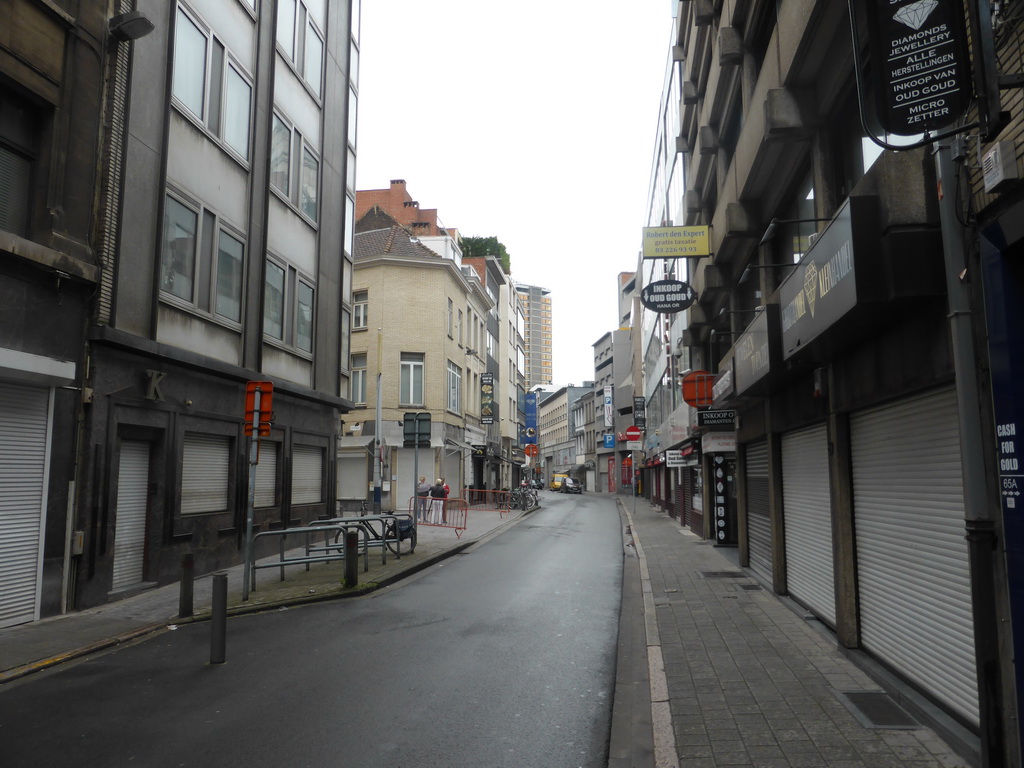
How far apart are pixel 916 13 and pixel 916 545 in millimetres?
3971

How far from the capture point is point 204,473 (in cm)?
1445

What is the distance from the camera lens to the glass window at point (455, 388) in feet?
131

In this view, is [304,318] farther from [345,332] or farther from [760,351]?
[760,351]

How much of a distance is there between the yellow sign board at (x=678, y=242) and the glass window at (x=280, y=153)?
27.7 ft

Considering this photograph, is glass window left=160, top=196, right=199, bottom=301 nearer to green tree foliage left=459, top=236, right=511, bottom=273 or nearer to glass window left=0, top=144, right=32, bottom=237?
glass window left=0, top=144, right=32, bottom=237

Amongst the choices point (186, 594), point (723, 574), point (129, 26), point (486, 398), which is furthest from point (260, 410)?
point (486, 398)

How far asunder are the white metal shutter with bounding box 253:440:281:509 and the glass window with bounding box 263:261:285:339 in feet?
8.28

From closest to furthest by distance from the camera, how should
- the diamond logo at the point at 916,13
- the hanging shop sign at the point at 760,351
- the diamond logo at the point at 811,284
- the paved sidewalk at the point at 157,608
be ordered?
the diamond logo at the point at 916,13, the diamond logo at the point at 811,284, the paved sidewalk at the point at 157,608, the hanging shop sign at the point at 760,351

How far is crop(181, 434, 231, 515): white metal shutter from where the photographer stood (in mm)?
13828

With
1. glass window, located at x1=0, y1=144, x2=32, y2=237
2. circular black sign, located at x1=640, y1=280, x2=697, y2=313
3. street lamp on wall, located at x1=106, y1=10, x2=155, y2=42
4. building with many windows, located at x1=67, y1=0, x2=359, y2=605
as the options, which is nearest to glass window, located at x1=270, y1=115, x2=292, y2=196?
building with many windows, located at x1=67, y1=0, x2=359, y2=605

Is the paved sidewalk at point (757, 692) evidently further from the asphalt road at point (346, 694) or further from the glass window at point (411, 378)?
the glass window at point (411, 378)

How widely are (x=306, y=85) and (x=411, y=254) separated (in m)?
18.4

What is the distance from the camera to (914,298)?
5492mm

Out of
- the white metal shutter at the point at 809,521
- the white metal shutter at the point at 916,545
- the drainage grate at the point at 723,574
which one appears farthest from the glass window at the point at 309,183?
the white metal shutter at the point at 916,545
